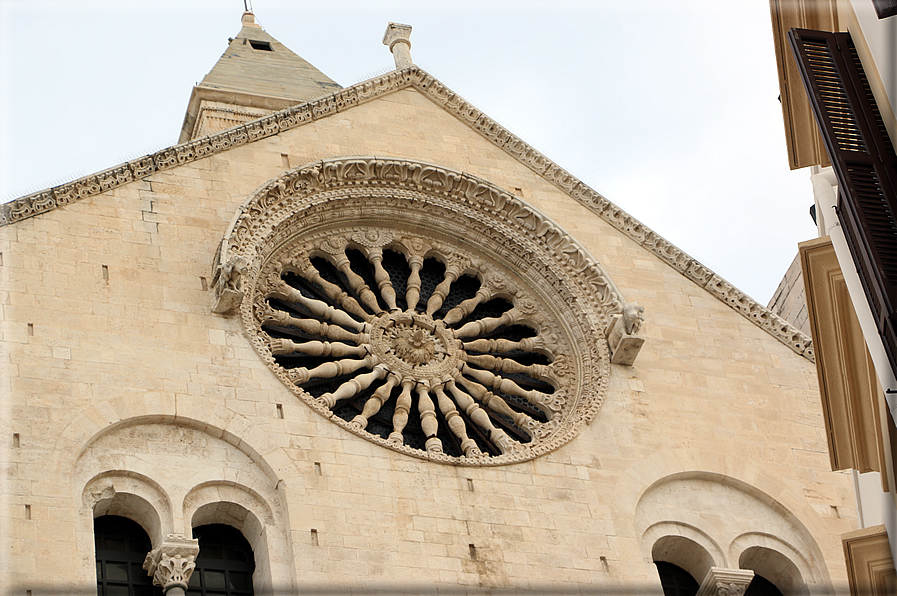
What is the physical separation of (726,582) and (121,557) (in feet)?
22.9

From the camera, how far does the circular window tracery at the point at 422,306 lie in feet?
66.3

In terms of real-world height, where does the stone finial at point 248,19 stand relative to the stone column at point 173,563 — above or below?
above

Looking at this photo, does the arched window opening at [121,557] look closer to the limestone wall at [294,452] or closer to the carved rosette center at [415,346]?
the limestone wall at [294,452]

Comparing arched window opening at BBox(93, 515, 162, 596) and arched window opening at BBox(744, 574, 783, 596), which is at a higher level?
arched window opening at BBox(93, 515, 162, 596)

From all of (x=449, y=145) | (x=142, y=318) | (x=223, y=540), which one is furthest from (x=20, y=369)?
(x=449, y=145)

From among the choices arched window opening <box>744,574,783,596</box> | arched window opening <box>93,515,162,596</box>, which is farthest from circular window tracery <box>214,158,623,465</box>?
arched window opening <box>744,574,783,596</box>

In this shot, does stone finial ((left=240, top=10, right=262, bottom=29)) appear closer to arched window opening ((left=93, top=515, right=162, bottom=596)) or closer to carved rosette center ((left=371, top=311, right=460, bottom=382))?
carved rosette center ((left=371, top=311, right=460, bottom=382))

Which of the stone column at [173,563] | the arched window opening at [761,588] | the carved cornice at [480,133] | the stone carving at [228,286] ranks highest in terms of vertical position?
the carved cornice at [480,133]

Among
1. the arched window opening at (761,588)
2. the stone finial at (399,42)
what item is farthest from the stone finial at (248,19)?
the arched window opening at (761,588)

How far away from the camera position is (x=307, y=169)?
71.3 ft

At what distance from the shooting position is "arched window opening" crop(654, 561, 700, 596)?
1989 cm

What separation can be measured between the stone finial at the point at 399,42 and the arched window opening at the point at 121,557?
30.5ft

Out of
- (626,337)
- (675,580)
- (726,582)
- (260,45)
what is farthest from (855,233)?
(260,45)

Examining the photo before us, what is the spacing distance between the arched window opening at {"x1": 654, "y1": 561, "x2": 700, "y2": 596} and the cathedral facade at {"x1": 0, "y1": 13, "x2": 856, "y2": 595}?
0.18 ft
